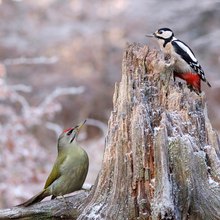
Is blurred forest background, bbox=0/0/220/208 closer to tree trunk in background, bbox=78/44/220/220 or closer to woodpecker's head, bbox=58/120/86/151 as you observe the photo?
woodpecker's head, bbox=58/120/86/151

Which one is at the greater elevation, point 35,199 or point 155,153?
point 155,153

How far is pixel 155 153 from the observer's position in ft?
9.55

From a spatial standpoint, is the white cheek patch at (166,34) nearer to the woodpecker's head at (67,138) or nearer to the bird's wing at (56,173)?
the woodpecker's head at (67,138)

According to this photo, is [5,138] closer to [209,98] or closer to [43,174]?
[43,174]

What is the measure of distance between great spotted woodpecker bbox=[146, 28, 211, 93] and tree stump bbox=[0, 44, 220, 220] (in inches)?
26.0

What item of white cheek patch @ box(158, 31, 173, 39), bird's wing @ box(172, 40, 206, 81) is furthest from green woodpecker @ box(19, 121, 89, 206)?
white cheek patch @ box(158, 31, 173, 39)

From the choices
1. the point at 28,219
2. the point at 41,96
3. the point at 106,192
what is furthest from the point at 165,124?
the point at 41,96

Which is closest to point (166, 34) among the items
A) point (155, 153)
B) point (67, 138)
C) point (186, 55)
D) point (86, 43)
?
point (186, 55)

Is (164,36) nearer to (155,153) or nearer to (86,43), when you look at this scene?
(155,153)

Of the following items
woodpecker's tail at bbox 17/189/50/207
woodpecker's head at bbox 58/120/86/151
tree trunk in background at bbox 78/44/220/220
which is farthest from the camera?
woodpecker's head at bbox 58/120/86/151

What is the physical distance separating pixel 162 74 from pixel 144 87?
0.12 meters

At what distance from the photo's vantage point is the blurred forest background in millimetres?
9742

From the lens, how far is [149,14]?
1045 cm

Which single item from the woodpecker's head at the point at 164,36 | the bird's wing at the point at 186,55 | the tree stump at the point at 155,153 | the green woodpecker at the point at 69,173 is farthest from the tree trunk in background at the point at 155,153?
the woodpecker's head at the point at 164,36
